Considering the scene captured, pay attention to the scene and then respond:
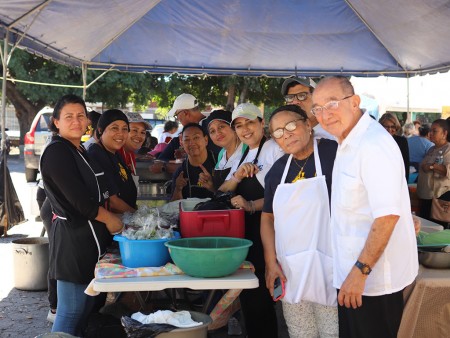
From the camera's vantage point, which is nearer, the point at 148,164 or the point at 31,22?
the point at 31,22

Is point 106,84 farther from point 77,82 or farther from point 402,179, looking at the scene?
point 402,179

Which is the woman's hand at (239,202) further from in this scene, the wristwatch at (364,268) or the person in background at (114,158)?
the wristwatch at (364,268)

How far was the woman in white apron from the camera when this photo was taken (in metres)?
2.90

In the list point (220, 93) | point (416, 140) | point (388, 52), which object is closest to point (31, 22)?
point (388, 52)

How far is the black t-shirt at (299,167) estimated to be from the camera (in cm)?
300

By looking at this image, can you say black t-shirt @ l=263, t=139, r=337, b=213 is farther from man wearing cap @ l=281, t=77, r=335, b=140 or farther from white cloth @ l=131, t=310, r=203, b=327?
white cloth @ l=131, t=310, r=203, b=327

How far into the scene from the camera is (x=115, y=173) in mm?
3984

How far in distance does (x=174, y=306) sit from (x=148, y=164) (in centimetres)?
286

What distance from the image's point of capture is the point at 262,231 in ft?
10.7

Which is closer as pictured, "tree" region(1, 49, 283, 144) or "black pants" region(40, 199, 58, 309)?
"black pants" region(40, 199, 58, 309)

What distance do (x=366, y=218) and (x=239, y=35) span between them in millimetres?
5417

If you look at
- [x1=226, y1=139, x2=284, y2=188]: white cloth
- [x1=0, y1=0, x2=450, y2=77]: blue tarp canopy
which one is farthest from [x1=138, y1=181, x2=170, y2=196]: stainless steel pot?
[x1=226, y1=139, x2=284, y2=188]: white cloth

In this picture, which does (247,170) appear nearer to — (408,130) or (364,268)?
(364,268)

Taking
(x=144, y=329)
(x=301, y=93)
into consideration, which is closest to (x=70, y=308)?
(x=144, y=329)
